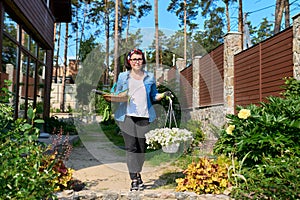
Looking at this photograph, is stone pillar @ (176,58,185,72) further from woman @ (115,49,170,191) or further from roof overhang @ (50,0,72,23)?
woman @ (115,49,170,191)

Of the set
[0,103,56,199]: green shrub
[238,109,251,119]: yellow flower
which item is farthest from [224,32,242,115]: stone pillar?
[0,103,56,199]: green shrub

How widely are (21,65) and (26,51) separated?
43 cm

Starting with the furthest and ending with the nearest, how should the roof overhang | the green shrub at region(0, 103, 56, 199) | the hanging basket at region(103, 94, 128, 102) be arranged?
1. the roof overhang
2. the hanging basket at region(103, 94, 128, 102)
3. the green shrub at region(0, 103, 56, 199)

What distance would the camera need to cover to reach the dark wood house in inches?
190

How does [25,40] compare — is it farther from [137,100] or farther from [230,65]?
[230,65]

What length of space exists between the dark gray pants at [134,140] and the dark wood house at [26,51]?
8.22ft

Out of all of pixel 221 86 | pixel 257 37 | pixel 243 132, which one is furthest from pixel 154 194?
pixel 257 37

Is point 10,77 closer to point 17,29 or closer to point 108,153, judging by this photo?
point 17,29

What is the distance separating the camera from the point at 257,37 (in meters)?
33.7

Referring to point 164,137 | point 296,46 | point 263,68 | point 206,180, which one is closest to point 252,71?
point 263,68

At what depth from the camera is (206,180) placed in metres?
2.65

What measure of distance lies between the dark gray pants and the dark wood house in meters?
2.50

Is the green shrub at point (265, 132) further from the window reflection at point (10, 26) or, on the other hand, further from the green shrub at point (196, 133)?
the window reflection at point (10, 26)

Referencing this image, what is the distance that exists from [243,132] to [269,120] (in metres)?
0.24
